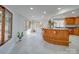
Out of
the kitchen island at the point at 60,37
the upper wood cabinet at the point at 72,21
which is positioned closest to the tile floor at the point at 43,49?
the kitchen island at the point at 60,37

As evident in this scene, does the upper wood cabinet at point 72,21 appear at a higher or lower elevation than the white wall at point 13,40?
higher

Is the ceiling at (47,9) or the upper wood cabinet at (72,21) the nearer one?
the ceiling at (47,9)

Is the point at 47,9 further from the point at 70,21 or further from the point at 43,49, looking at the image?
the point at 70,21

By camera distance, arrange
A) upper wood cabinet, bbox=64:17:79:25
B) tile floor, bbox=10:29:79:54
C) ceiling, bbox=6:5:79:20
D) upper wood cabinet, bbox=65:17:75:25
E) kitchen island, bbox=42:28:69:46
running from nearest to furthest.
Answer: tile floor, bbox=10:29:79:54
ceiling, bbox=6:5:79:20
kitchen island, bbox=42:28:69:46
upper wood cabinet, bbox=64:17:79:25
upper wood cabinet, bbox=65:17:75:25

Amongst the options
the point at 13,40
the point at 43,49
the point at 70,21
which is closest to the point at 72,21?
the point at 70,21

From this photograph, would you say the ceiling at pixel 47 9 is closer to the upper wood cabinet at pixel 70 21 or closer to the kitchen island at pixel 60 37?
the kitchen island at pixel 60 37

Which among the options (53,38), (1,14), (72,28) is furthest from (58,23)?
(1,14)

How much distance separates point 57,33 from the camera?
22.7 feet

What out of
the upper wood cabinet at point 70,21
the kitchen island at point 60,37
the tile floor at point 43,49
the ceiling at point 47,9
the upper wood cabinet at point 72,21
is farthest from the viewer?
the upper wood cabinet at point 70,21

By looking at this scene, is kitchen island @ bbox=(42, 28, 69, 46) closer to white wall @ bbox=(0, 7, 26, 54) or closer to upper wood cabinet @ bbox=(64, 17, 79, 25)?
white wall @ bbox=(0, 7, 26, 54)

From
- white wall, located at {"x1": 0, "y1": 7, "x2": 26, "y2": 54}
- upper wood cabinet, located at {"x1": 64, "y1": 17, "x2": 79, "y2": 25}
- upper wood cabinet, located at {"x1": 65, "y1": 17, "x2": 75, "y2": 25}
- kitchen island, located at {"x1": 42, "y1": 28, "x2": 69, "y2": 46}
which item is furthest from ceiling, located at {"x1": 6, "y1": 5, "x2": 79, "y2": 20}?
upper wood cabinet, located at {"x1": 65, "y1": 17, "x2": 75, "y2": 25}

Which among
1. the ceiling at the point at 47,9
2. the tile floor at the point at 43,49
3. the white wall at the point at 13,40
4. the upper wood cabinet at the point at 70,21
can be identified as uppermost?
the ceiling at the point at 47,9

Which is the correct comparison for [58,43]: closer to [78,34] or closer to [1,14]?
[1,14]
